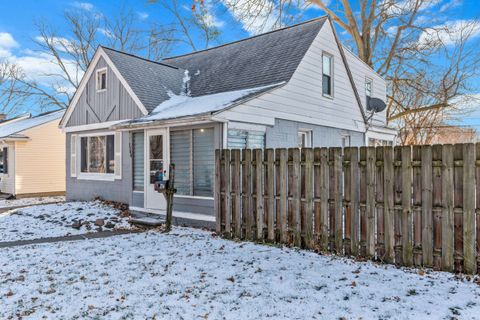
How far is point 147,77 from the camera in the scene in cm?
1159

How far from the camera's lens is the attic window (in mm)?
12005

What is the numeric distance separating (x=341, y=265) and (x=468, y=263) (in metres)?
1.53

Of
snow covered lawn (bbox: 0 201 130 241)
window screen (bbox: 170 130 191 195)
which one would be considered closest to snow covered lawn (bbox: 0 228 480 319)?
snow covered lawn (bbox: 0 201 130 241)

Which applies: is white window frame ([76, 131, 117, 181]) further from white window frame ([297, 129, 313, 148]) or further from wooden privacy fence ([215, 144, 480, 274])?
wooden privacy fence ([215, 144, 480, 274])

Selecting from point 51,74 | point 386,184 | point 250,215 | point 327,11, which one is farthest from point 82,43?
point 386,184

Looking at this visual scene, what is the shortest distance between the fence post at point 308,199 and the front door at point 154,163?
4406 mm

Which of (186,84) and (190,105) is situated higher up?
(186,84)

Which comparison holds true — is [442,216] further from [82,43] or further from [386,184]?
[82,43]

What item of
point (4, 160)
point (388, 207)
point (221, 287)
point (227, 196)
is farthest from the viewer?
point (4, 160)

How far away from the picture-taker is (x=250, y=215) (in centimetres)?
648

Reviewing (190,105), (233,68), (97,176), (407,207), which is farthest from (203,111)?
(97,176)

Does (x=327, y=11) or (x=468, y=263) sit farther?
(x=327, y=11)

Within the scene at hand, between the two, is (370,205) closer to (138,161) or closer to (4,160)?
(138,161)

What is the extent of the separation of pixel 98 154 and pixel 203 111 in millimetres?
6362
